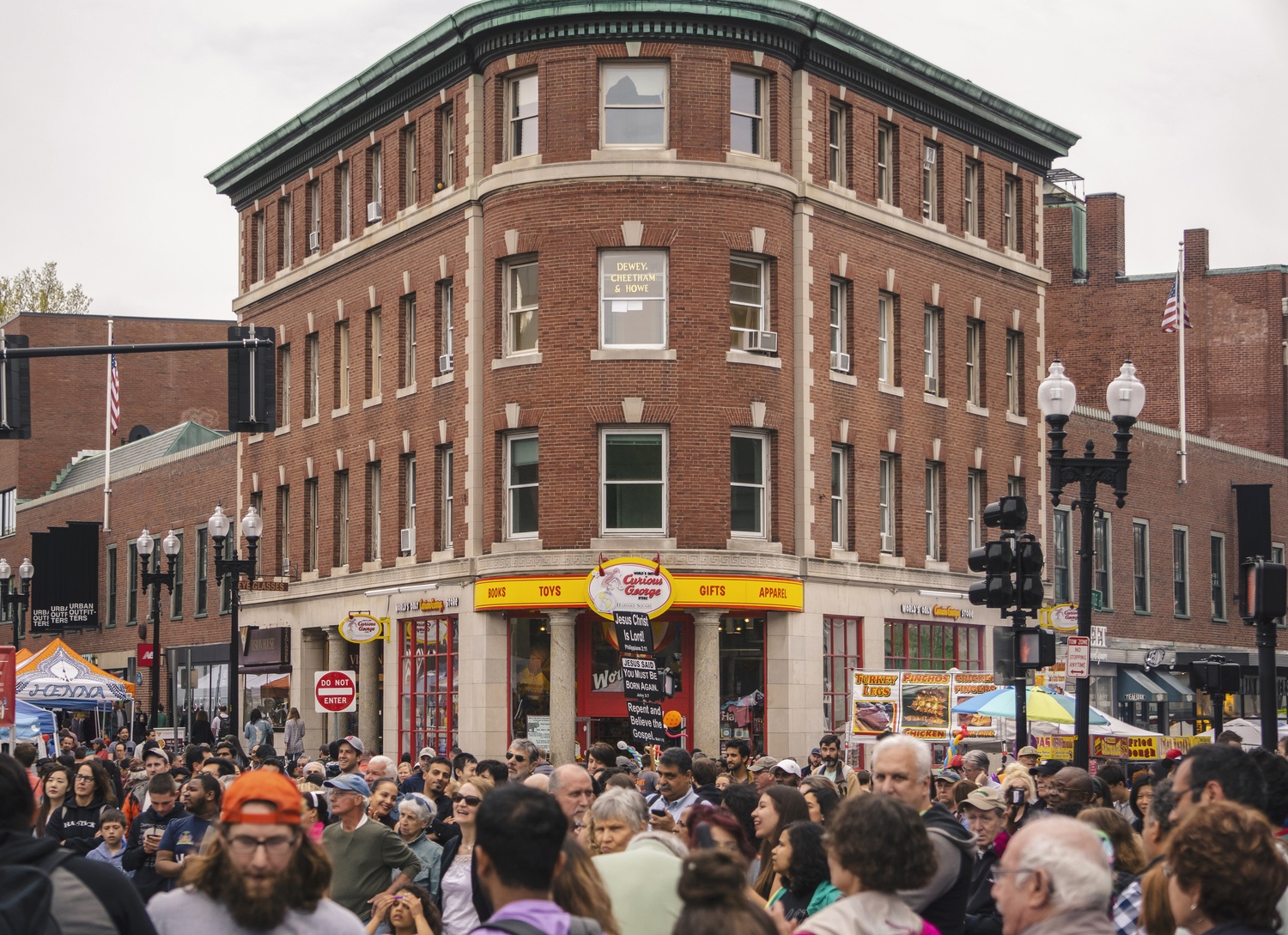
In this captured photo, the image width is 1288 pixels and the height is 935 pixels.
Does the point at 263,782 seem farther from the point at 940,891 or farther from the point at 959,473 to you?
the point at 959,473

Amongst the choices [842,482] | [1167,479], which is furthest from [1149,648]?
[842,482]

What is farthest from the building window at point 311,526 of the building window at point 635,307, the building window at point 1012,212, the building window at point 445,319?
the building window at point 1012,212

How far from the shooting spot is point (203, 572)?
2147 inches

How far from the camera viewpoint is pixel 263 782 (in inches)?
242

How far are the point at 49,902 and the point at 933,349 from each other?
37.2 meters

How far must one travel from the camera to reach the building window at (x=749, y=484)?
35.8m

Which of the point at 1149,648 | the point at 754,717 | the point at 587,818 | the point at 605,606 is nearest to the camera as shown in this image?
the point at 587,818

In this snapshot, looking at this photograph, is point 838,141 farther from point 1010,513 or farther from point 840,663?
point 1010,513

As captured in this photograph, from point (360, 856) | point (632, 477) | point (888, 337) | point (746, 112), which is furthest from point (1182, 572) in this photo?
point (360, 856)

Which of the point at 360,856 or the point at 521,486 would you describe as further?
the point at 521,486

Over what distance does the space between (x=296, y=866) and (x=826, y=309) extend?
32.4m

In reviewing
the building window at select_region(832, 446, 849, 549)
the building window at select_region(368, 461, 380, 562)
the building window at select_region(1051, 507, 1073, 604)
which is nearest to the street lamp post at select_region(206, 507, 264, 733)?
the building window at select_region(368, 461, 380, 562)

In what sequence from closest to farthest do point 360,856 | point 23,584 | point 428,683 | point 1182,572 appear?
point 360,856 → point 428,683 → point 1182,572 → point 23,584

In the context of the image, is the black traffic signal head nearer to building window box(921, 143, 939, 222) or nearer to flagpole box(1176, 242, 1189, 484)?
building window box(921, 143, 939, 222)
